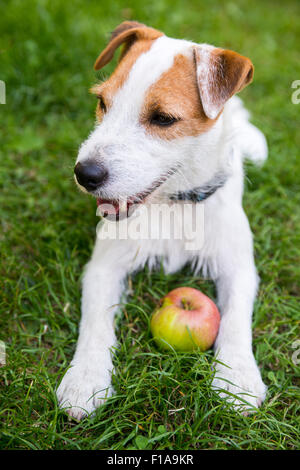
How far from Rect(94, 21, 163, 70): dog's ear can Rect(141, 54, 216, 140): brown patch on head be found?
Result: 52 cm

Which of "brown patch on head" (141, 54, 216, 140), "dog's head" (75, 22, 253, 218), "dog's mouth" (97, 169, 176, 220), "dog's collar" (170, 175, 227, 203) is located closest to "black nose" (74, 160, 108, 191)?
"dog's head" (75, 22, 253, 218)

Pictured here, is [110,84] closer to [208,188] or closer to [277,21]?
[208,188]

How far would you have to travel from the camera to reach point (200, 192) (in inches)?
110

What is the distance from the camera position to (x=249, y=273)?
9.46 ft

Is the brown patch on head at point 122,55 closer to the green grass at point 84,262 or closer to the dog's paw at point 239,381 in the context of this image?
the green grass at point 84,262

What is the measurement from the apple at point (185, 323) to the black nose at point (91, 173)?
2.70ft

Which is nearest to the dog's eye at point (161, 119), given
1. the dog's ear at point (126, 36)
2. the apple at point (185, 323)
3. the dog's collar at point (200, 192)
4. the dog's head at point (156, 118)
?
the dog's head at point (156, 118)

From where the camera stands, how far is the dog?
2332 mm

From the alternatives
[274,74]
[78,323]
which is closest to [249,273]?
[78,323]

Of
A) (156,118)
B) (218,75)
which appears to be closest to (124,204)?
(156,118)

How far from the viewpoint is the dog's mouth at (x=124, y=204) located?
2510mm

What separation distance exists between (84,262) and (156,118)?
1.26 m

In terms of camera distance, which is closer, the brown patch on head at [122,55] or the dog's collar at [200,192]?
the brown patch on head at [122,55]

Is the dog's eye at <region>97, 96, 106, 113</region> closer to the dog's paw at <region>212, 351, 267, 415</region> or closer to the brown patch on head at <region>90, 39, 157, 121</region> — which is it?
the brown patch on head at <region>90, 39, 157, 121</region>
